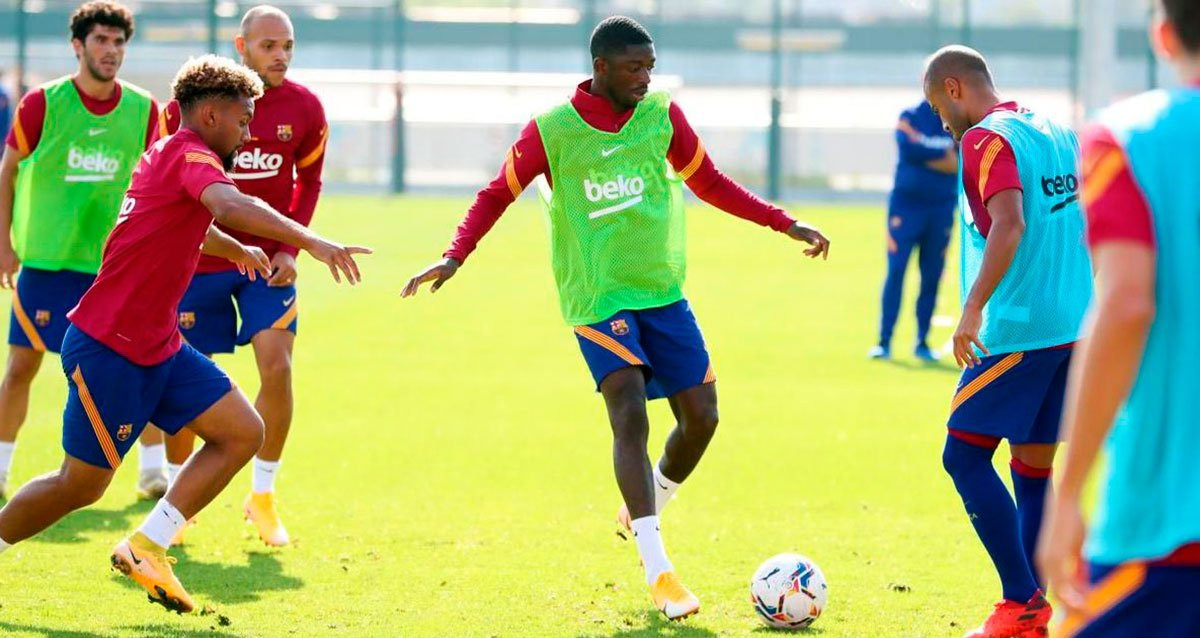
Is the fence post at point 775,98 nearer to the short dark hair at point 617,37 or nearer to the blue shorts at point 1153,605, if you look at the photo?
the short dark hair at point 617,37

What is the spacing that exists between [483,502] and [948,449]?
348 cm

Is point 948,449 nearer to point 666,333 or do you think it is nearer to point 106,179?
point 666,333

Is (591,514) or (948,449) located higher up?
(948,449)

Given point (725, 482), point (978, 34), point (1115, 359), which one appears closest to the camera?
point (1115, 359)

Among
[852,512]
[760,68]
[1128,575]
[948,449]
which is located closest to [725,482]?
[852,512]

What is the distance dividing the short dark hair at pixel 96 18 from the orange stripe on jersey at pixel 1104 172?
6443 millimetres

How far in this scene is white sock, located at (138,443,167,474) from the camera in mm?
8891

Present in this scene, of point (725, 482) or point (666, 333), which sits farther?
point (725, 482)

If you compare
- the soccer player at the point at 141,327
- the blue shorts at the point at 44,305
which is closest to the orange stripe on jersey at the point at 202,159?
the soccer player at the point at 141,327

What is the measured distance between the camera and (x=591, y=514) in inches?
335

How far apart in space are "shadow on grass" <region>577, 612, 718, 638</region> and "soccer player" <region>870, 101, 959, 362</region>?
8.85 m

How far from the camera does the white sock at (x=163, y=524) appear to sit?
20.3ft

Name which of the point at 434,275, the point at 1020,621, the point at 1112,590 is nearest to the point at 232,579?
the point at 434,275

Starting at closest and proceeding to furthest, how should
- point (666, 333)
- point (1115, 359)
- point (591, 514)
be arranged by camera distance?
point (1115, 359) < point (666, 333) < point (591, 514)
